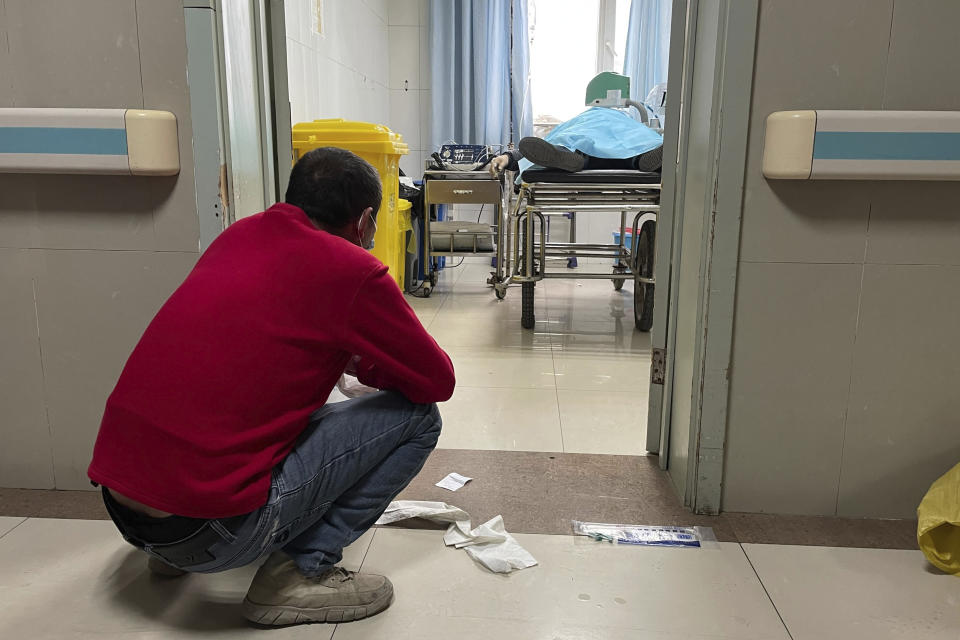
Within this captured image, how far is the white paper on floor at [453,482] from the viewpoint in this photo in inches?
71.1

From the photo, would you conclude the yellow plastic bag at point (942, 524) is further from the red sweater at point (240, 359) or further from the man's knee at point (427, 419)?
the red sweater at point (240, 359)

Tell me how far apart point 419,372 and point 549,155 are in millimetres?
2212

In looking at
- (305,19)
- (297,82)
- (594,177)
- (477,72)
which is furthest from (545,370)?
(477,72)

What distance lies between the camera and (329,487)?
1.21 metres

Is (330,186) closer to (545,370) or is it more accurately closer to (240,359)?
(240,359)

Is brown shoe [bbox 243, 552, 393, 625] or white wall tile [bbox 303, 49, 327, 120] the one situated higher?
white wall tile [bbox 303, 49, 327, 120]

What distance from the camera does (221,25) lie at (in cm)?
153

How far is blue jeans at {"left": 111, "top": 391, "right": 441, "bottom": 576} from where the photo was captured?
1121 mm

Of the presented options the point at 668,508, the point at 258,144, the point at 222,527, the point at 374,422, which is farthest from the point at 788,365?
the point at 258,144

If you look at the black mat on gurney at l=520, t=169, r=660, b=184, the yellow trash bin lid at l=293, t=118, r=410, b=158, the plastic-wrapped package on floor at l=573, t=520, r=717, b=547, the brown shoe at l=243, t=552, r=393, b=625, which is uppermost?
the yellow trash bin lid at l=293, t=118, r=410, b=158

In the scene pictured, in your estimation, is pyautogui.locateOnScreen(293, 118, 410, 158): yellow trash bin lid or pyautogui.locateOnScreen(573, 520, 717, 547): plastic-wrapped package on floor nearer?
pyautogui.locateOnScreen(573, 520, 717, 547): plastic-wrapped package on floor

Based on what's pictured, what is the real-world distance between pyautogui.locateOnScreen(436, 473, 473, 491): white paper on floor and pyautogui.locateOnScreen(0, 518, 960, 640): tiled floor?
9.9 inches

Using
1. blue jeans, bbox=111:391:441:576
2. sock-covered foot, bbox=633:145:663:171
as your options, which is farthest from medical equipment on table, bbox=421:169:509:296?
blue jeans, bbox=111:391:441:576

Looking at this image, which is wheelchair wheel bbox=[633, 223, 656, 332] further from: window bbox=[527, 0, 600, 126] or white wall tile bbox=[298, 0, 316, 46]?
window bbox=[527, 0, 600, 126]
